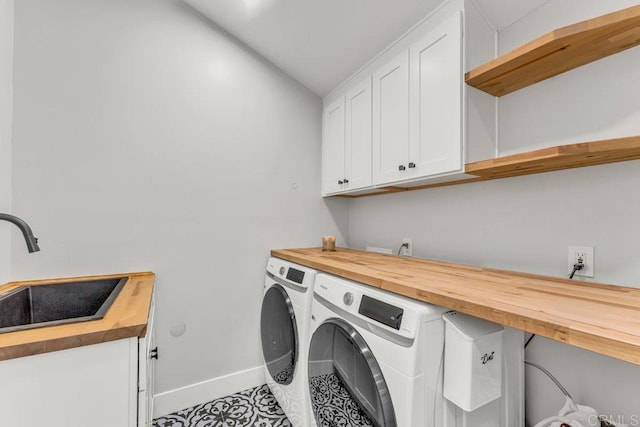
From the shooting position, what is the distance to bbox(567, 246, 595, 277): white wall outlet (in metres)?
1.09

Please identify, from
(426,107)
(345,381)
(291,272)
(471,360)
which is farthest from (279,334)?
(426,107)

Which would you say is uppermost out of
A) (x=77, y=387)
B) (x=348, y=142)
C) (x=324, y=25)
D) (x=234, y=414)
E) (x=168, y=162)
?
(x=324, y=25)

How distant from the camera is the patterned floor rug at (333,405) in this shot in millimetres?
1045

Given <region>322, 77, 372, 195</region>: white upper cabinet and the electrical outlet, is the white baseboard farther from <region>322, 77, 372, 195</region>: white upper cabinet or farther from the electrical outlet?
<region>322, 77, 372, 195</region>: white upper cabinet

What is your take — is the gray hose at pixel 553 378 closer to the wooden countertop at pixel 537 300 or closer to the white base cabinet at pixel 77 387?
the wooden countertop at pixel 537 300

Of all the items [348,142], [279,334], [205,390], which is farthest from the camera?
[348,142]

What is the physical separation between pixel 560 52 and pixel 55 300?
254 centimetres

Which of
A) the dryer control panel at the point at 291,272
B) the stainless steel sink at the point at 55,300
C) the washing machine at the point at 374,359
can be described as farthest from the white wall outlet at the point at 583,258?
the stainless steel sink at the point at 55,300

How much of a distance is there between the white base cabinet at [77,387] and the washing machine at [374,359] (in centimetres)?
70

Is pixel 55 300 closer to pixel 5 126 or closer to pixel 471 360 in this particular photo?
pixel 5 126

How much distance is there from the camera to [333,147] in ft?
7.37

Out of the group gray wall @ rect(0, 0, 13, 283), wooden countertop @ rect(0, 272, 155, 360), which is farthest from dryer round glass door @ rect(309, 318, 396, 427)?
gray wall @ rect(0, 0, 13, 283)

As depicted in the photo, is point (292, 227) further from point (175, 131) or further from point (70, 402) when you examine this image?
point (70, 402)

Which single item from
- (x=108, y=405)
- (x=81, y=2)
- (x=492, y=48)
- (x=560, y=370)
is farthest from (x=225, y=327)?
(x=492, y=48)
